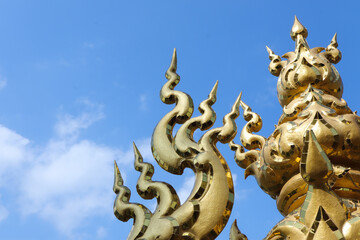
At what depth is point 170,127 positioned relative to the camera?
3.49 meters

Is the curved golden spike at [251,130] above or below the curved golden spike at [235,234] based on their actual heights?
above

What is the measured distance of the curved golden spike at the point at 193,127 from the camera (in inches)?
131

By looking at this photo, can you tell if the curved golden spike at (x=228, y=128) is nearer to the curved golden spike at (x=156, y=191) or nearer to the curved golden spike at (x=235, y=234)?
the curved golden spike at (x=156, y=191)

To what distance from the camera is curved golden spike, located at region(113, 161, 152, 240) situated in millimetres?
3154

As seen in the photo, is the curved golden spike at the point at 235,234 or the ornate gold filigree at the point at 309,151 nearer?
the ornate gold filigree at the point at 309,151

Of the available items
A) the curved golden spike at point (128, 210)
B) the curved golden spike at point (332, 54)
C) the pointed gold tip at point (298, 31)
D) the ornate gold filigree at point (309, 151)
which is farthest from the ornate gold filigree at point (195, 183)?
the pointed gold tip at point (298, 31)

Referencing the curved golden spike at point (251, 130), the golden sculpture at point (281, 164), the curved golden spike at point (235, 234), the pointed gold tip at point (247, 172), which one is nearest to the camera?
the golden sculpture at point (281, 164)

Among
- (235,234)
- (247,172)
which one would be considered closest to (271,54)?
(247,172)

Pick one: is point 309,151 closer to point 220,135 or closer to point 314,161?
point 314,161

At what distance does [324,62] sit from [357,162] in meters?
0.85

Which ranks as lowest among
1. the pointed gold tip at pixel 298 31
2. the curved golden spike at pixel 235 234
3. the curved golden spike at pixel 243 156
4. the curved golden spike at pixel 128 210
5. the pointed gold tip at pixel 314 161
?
the pointed gold tip at pixel 314 161

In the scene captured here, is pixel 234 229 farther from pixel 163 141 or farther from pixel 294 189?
pixel 163 141

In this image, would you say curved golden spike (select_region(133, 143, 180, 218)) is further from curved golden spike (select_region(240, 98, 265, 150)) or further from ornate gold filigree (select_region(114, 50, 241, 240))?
curved golden spike (select_region(240, 98, 265, 150))

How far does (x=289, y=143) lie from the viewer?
3.56m
